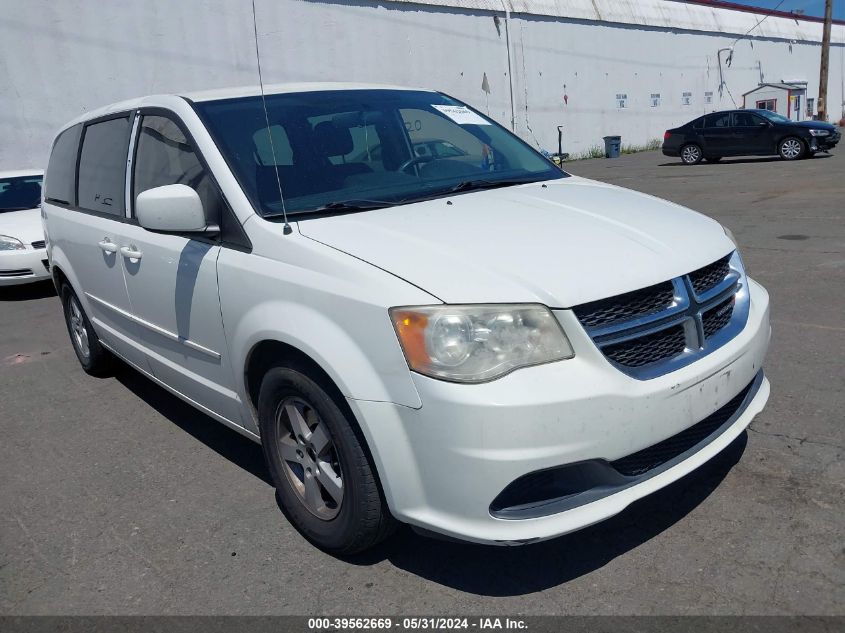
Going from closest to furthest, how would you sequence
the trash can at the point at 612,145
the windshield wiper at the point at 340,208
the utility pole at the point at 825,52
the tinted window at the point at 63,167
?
the windshield wiper at the point at 340,208 → the tinted window at the point at 63,167 → the trash can at the point at 612,145 → the utility pole at the point at 825,52

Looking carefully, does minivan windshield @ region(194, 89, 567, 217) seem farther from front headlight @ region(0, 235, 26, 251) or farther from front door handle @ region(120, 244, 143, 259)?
front headlight @ region(0, 235, 26, 251)

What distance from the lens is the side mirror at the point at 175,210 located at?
10.1 ft

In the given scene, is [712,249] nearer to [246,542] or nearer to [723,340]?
[723,340]

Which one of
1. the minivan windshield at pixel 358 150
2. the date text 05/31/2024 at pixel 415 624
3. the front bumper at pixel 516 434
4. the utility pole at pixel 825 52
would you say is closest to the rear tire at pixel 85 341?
the minivan windshield at pixel 358 150

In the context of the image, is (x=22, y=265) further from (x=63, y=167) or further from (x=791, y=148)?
(x=791, y=148)

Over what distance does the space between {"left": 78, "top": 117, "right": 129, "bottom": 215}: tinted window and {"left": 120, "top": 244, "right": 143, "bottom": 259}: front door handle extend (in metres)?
0.28

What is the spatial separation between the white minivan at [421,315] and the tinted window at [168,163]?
0.01 metres

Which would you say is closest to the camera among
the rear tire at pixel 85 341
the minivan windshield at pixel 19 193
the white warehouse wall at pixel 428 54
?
the rear tire at pixel 85 341

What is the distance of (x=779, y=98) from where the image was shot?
1491 inches

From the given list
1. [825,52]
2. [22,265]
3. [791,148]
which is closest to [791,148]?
[791,148]

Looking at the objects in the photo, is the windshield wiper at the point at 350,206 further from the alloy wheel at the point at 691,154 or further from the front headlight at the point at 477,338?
the alloy wheel at the point at 691,154

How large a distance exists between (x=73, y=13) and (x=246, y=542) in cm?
1681

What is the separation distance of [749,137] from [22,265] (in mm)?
18471

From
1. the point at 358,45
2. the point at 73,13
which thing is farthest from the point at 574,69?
the point at 73,13
